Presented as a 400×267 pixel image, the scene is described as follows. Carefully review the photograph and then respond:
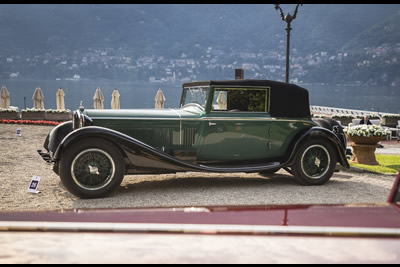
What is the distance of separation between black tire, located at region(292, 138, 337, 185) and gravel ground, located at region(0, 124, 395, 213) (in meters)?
0.19

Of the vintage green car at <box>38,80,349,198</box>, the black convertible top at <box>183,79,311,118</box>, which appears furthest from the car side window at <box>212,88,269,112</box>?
the black convertible top at <box>183,79,311,118</box>

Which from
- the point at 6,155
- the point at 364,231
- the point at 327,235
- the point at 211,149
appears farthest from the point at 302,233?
the point at 6,155

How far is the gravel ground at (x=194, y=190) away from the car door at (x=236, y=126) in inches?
26.0

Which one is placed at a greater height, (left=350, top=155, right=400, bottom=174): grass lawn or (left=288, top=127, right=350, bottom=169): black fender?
(left=288, top=127, right=350, bottom=169): black fender

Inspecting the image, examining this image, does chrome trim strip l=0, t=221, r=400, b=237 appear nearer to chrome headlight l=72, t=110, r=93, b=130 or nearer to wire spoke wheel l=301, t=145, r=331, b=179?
chrome headlight l=72, t=110, r=93, b=130

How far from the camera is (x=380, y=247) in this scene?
1.23m

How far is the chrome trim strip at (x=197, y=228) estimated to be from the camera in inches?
51.1

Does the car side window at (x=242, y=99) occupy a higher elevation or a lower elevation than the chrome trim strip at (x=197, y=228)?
higher

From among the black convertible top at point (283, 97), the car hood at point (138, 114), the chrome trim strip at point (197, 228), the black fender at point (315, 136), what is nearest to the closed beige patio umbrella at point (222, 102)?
the black convertible top at point (283, 97)

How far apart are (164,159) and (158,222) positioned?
4940 mm

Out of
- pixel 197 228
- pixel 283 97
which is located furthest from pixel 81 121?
pixel 197 228

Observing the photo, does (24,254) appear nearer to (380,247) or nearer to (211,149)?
(380,247)

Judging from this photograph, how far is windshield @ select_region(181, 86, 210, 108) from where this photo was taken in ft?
23.4

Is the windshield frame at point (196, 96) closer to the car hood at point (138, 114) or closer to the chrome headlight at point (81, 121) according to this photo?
the car hood at point (138, 114)
